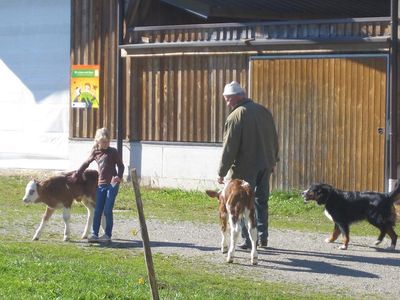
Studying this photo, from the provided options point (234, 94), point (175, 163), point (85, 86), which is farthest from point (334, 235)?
point (85, 86)

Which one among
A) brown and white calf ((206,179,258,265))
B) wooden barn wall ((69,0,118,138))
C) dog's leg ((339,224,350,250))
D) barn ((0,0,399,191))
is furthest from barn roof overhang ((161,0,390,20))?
brown and white calf ((206,179,258,265))

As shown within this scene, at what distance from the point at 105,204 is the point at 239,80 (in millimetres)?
6850

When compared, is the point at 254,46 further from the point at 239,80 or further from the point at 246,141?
the point at 246,141

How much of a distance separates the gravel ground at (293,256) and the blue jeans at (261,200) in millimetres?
249

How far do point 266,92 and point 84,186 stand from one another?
6293mm

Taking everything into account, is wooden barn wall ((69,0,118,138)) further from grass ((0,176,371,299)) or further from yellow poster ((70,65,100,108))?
grass ((0,176,371,299))

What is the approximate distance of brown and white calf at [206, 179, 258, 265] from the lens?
13086 mm

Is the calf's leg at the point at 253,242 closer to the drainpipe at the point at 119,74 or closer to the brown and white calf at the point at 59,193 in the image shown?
the brown and white calf at the point at 59,193

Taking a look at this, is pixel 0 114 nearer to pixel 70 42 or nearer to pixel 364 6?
pixel 70 42

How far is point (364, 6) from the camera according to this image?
23938 millimetres

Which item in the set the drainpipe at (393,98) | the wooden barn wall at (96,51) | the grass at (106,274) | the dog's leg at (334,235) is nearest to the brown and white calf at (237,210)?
the grass at (106,274)

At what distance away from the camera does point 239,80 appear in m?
21.0

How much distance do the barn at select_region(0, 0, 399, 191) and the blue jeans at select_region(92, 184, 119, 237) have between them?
6060 mm

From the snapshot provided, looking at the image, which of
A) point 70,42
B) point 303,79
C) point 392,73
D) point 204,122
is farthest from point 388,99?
point 70,42
